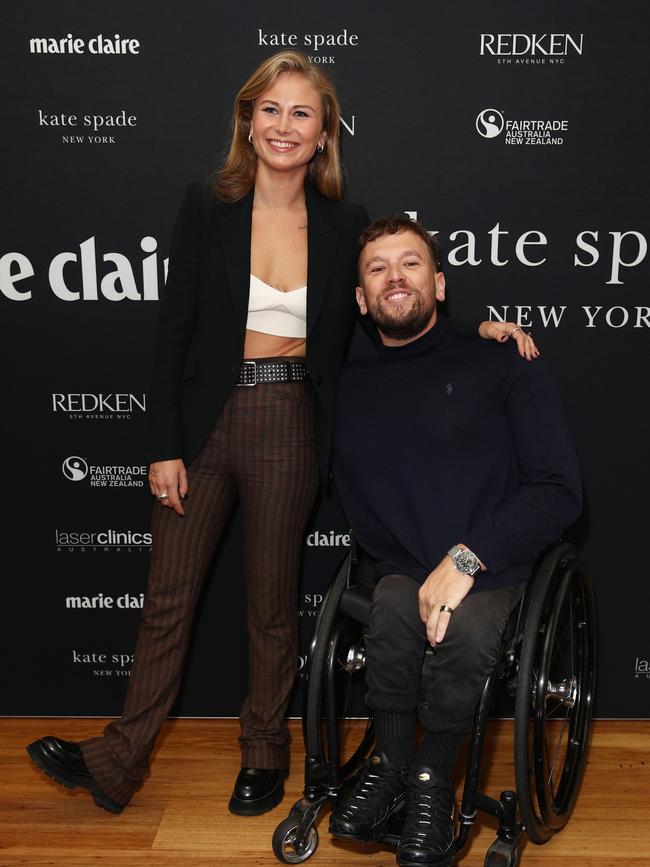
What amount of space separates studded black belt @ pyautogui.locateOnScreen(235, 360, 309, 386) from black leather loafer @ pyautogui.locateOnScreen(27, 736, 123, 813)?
1042 mm

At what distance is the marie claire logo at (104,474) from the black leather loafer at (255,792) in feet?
2.96

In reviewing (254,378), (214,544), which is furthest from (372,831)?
(254,378)

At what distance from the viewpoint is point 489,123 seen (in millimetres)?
2621

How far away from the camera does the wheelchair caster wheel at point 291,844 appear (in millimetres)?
2199

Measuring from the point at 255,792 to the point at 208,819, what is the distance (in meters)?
0.14

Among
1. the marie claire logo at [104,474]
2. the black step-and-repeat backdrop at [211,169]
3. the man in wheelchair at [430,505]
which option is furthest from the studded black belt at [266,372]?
the marie claire logo at [104,474]

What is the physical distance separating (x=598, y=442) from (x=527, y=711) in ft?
3.64

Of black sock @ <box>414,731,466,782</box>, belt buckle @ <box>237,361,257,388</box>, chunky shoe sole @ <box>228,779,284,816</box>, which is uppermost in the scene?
belt buckle @ <box>237,361,257,388</box>

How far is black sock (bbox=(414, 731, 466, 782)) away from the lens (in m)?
2.04

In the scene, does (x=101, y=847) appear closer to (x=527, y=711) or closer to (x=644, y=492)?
(x=527, y=711)

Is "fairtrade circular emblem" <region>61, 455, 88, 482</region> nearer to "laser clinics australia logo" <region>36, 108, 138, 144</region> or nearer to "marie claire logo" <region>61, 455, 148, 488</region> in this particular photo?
"marie claire logo" <region>61, 455, 148, 488</region>

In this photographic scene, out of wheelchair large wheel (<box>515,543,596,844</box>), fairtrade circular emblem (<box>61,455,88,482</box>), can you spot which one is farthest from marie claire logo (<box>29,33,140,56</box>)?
wheelchair large wheel (<box>515,543,596,844</box>)

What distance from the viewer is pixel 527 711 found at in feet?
6.38

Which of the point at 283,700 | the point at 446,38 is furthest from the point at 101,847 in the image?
the point at 446,38
